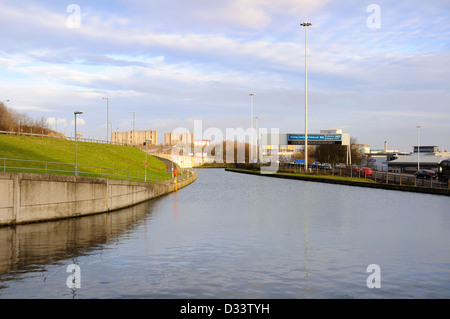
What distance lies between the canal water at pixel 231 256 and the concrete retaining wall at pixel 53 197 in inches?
39.6

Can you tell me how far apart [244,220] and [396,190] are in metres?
29.7

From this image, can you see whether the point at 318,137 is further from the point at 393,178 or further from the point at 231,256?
the point at 231,256

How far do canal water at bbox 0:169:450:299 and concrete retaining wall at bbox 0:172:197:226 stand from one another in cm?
101

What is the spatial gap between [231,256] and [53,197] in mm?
13334

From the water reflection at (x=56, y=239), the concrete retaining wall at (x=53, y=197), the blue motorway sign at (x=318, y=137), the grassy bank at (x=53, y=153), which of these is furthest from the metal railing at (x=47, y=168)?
the blue motorway sign at (x=318, y=137)

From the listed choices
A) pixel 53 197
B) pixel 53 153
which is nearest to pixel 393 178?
pixel 53 153

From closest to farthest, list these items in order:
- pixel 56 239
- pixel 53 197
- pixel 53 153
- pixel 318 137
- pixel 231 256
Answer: pixel 231 256
pixel 56 239
pixel 53 197
pixel 53 153
pixel 318 137

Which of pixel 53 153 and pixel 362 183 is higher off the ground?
pixel 53 153

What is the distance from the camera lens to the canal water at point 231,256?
12266 mm

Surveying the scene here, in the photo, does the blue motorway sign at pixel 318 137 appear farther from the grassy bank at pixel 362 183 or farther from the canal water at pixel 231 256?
the canal water at pixel 231 256

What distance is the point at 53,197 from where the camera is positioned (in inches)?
1003

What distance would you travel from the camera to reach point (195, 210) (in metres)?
32.7
